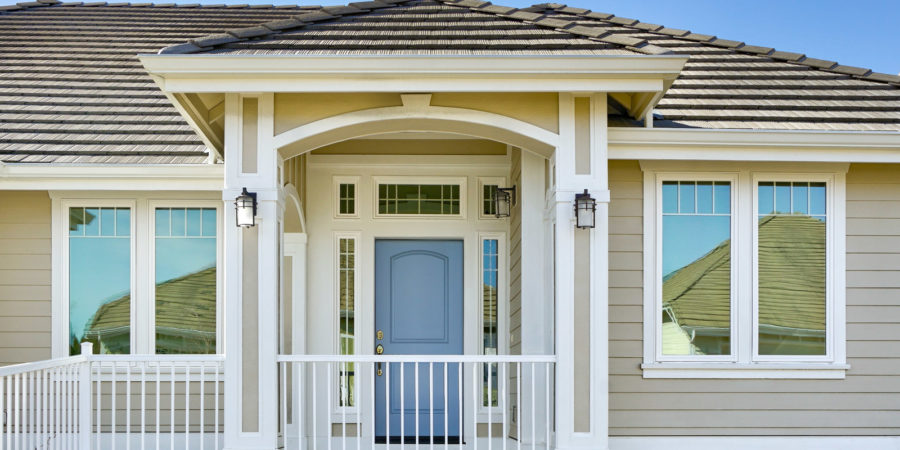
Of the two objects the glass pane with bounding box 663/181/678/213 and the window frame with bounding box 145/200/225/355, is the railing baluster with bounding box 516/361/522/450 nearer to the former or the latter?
the glass pane with bounding box 663/181/678/213

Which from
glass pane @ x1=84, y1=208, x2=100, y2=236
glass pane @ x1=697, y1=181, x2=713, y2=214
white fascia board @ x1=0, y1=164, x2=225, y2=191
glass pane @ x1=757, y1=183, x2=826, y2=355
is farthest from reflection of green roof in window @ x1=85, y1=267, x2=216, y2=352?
glass pane @ x1=757, y1=183, x2=826, y2=355

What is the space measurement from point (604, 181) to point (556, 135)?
42cm

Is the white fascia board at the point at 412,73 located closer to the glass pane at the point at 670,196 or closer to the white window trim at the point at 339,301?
the glass pane at the point at 670,196

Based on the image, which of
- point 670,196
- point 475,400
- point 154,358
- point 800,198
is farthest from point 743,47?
point 154,358

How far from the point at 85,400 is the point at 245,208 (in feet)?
5.71

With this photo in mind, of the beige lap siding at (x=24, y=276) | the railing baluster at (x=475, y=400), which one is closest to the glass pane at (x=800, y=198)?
the railing baluster at (x=475, y=400)

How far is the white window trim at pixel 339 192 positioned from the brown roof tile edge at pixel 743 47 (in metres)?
2.34

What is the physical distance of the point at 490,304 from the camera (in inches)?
278

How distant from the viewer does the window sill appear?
5.54 metres

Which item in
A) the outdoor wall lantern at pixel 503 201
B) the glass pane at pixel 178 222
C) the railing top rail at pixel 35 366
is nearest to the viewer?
the railing top rail at pixel 35 366

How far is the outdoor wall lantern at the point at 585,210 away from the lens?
15.7 ft

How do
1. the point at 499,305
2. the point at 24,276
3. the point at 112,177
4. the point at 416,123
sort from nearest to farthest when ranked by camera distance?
the point at 416,123, the point at 112,177, the point at 24,276, the point at 499,305

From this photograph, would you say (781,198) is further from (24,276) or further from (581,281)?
(24,276)

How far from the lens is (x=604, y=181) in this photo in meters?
4.93
